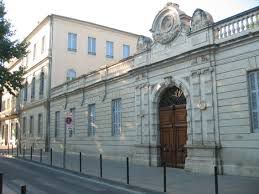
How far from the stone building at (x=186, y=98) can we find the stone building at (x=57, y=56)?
1027 cm

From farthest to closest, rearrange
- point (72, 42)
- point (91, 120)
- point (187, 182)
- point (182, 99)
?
point (72, 42) < point (91, 120) < point (182, 99) < point (187, 182)

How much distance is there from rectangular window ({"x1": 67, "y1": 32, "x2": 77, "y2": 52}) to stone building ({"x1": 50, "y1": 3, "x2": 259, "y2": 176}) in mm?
11141

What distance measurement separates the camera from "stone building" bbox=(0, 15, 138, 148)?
107ft

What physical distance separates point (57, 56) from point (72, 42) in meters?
2.32

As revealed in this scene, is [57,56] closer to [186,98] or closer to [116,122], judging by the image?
[116,122]

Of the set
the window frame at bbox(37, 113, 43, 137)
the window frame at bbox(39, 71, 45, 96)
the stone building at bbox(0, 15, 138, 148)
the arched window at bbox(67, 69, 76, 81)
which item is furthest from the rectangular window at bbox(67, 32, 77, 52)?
the window frame at bbox(37, 113, 43, 137)

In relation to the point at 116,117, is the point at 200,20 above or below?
above

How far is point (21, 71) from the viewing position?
24.4m

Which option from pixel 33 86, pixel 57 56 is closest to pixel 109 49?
pixel 57 56

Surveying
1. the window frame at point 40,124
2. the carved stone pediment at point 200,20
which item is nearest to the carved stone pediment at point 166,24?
the carved stone pediment at point 200,20

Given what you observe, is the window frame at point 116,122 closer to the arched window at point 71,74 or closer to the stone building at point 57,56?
the stone building at point 57,56

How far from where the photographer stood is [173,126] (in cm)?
1670

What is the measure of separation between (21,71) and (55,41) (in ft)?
29.0

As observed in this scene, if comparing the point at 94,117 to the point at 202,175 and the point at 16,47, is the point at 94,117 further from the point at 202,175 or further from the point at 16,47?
the point at 202,175
